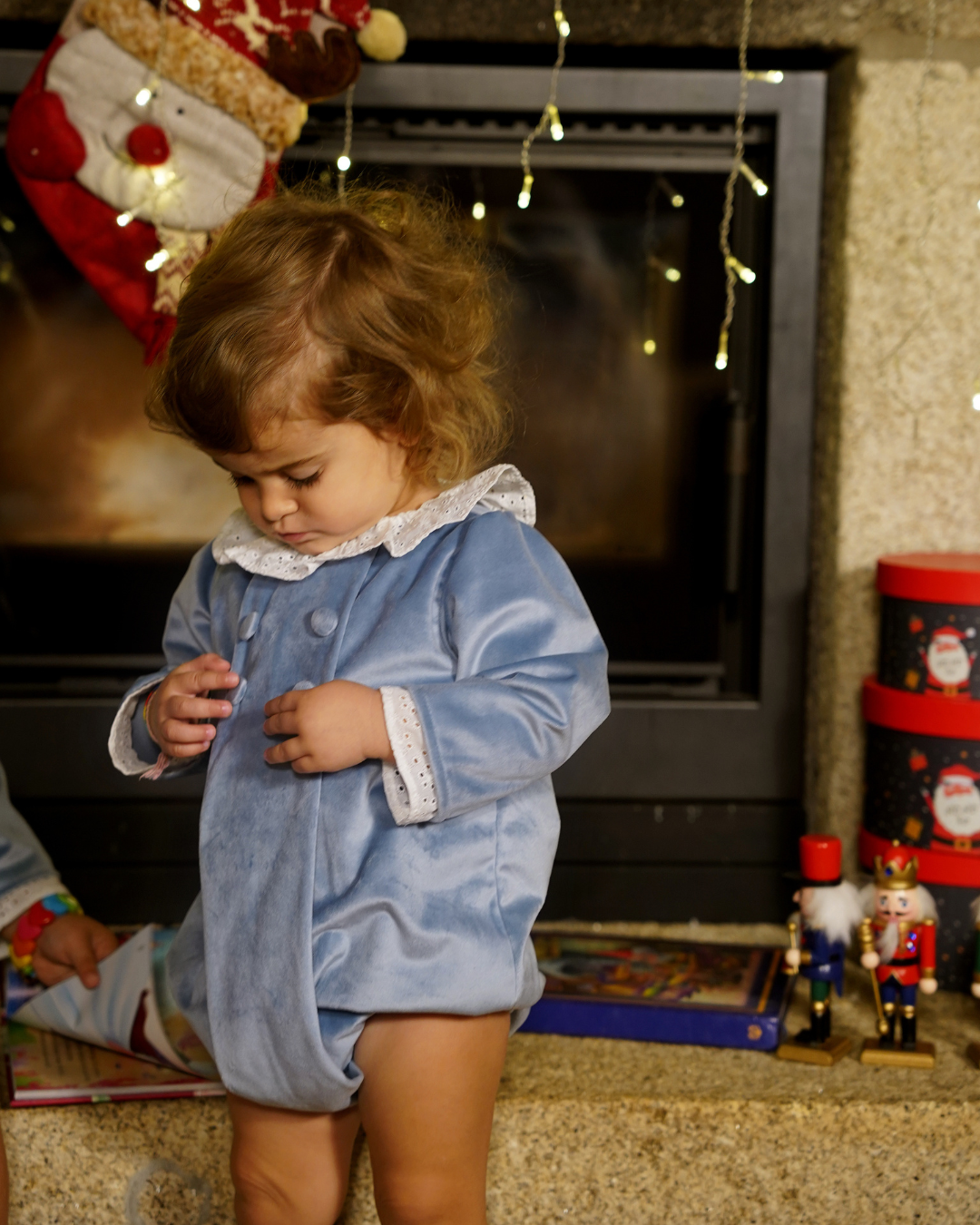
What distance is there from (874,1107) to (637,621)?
60 cm

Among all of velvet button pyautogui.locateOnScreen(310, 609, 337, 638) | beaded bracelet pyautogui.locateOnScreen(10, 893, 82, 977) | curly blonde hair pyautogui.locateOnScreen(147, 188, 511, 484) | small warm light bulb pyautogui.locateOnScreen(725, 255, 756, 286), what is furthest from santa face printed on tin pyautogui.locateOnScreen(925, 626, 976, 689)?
beaded bracelet pyautogui.locateOnScreen(10, 893, 82, 977)

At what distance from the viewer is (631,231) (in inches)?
53.8

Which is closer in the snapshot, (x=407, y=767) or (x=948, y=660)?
(x=407, y=767)

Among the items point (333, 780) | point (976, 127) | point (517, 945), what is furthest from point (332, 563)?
point (976, 127)

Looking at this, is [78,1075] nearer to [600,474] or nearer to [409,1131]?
[409,1131]

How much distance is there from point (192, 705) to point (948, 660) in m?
0.73

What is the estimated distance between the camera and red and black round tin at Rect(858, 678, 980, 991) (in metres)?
1.16

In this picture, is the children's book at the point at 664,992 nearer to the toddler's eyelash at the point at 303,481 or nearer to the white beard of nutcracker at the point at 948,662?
the white beard of nutcracker at the point at 948,662

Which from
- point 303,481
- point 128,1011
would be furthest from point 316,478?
point 128,1011

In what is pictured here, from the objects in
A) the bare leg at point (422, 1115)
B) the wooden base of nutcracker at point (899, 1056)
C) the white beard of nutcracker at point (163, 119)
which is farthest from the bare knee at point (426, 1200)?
the white beard of nutcracker at point (163, 119)

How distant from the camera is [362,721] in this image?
773 millimetres

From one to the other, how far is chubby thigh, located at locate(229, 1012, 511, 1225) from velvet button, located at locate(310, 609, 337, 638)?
0.27 meters

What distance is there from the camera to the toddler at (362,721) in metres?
0.79

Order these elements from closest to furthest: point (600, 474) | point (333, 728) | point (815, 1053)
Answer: point (333, 728) < point (815, 1053) < point (600, 474)
